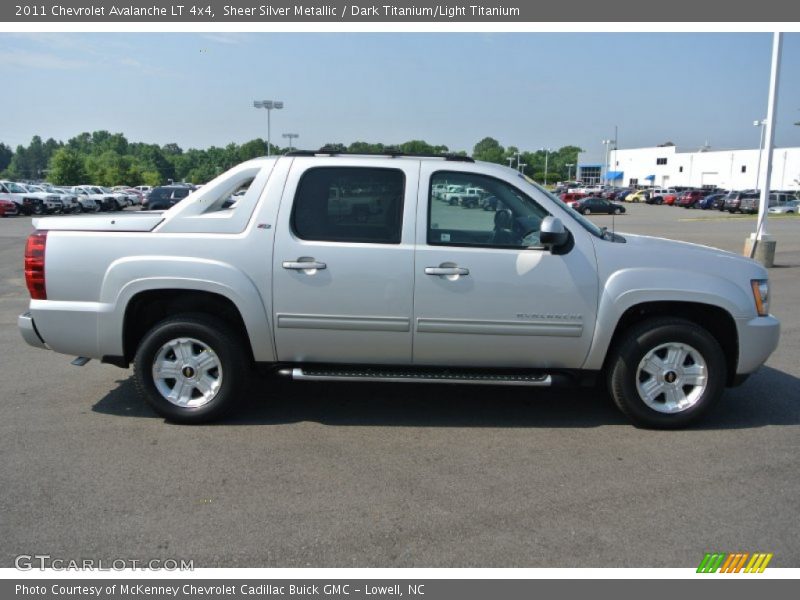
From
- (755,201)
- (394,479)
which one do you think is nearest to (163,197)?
(394,479)

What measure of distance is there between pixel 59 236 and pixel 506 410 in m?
3.65

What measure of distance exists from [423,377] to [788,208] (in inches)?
2138

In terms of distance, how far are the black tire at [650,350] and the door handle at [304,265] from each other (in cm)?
227

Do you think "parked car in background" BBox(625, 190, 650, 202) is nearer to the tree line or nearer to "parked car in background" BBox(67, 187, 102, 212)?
the tree line

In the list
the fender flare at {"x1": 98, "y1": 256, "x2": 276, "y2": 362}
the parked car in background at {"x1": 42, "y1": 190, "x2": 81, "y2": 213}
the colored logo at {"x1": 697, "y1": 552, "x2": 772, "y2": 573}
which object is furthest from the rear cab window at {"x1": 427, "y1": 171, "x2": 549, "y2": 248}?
the parked car in background at {"x1": 42, "y1": 190, "x2": 81, "y2": 213}

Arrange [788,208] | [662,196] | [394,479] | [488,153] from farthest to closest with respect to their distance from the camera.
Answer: [662,196]
[788,208]
[488,153]
[394,479]

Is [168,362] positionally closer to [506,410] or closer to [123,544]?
[123,544]

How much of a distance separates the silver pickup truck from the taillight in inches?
0.6

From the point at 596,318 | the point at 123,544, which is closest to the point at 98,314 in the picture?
the point at 123,544

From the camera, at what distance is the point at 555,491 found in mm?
4219

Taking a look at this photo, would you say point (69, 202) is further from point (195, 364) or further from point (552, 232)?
point (552, 232)

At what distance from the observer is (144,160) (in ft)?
440

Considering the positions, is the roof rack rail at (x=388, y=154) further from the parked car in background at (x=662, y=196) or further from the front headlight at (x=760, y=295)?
the parked car in background at (x=662, y=196)

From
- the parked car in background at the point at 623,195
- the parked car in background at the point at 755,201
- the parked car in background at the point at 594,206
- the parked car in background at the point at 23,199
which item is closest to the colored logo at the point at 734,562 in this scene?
the parked car in background at the point at 23,199
